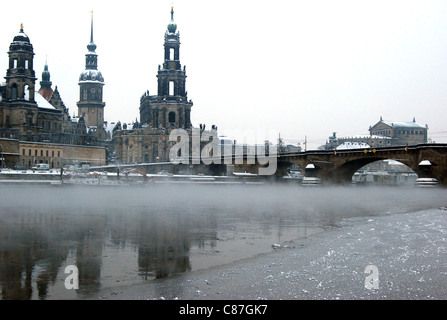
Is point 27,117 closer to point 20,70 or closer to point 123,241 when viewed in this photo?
point 20,70

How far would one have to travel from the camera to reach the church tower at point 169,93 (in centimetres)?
10018

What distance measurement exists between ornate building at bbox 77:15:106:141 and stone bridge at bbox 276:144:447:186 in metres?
68.1

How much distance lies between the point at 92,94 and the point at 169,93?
36.6 meters

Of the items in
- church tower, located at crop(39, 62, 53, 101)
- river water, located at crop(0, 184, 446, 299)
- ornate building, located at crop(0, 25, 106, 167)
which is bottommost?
river water, located at crop(0, 184, 446, 299)

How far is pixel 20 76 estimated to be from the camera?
3361 inches

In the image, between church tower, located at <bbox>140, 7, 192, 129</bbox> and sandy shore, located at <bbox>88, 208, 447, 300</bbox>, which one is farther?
church tower, located at <bbox>140, 7, 192, 129</bbox>

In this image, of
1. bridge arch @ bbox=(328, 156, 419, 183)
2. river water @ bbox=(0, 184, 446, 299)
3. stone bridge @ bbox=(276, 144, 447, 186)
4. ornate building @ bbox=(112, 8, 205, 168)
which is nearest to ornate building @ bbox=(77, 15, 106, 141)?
ornate building @ bbox=(112, 8, 205, 168)

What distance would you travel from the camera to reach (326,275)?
11977 millimetres

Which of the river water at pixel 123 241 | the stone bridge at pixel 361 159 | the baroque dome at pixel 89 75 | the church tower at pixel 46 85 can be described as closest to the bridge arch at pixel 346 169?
the stone bridge at pixel 361 159

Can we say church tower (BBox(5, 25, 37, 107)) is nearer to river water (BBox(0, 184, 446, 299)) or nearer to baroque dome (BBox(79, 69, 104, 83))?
baroque dome (BBox(79, 69, 104, 83))

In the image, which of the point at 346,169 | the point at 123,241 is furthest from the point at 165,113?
the point at 123,241

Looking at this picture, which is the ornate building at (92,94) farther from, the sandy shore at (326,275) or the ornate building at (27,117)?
the sandy shore at (326,275)

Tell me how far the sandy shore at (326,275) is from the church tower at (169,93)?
84889 millimetres

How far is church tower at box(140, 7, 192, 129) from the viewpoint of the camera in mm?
100175
